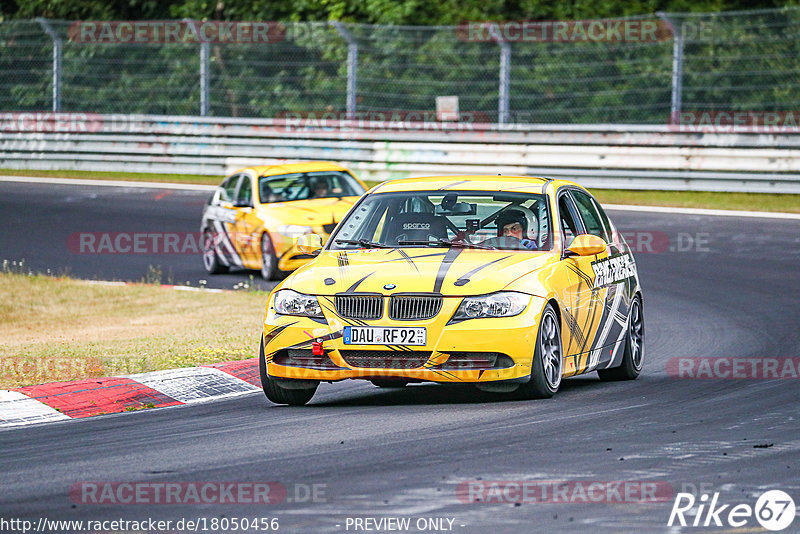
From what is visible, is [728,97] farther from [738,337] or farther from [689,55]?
[738,337]

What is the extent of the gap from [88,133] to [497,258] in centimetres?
2258

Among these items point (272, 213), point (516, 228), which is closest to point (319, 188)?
point (272, 213)

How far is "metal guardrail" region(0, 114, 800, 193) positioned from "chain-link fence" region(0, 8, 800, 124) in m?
0.61

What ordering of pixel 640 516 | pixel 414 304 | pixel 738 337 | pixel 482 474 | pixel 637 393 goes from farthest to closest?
pixel 738 337, pixel 637 393, pixel 414 304, pixel 482 474, pixel 640 516

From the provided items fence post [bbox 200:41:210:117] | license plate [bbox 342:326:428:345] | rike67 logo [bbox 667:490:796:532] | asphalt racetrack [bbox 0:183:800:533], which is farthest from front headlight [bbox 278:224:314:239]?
rike67 logo [bbox 667:490:796:532]

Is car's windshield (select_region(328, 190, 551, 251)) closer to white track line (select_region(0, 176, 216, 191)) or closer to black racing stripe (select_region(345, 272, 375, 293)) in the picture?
black racing stripe (select_region(345, 272, 375, 293))

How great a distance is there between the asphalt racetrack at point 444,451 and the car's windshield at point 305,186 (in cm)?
752

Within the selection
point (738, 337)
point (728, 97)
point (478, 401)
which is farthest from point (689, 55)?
point (478, 401)

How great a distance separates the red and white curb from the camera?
355 inches

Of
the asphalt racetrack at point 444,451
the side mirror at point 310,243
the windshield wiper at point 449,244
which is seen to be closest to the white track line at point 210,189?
the asphalt racetrack at point 444,451

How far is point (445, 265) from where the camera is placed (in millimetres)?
9164

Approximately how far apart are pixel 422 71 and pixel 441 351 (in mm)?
19274

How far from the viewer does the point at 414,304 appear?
348 inches

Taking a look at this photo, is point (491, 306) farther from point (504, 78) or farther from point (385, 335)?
point (504, 78)
